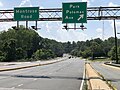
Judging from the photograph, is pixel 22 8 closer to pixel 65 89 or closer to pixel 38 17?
pixel 38 17

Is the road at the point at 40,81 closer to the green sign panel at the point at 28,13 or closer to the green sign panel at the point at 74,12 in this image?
the green sign panel at the point at 74,12

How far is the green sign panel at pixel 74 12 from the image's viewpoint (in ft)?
126

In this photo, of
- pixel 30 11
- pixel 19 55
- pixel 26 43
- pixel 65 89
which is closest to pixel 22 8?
pixel 30 11

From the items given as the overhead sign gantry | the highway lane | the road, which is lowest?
the highway lane

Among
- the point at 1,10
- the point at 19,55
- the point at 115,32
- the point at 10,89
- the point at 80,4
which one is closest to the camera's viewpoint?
the point at 10,89

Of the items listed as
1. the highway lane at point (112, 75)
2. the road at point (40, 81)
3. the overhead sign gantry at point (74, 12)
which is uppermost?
the overhead sign gantry at point (74, 12)

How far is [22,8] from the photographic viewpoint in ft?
132

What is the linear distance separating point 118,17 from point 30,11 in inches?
383

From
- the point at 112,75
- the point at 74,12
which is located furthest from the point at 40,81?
the point at 112,75

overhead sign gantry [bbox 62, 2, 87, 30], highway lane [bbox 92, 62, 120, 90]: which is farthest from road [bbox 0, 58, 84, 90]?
overhead sign gantry [bbox 62, 2, 87, 30]

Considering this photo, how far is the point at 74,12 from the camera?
38.8 metres

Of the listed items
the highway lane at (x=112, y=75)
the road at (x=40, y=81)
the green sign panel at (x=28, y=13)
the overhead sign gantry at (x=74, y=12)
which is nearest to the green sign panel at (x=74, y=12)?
the overhead sign gantry at (x=74, y=12)

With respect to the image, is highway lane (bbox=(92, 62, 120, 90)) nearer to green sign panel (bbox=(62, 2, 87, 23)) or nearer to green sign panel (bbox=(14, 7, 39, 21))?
green sign panel (bbox=(62, 2, 87, 23))

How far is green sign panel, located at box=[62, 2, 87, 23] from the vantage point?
126ft
